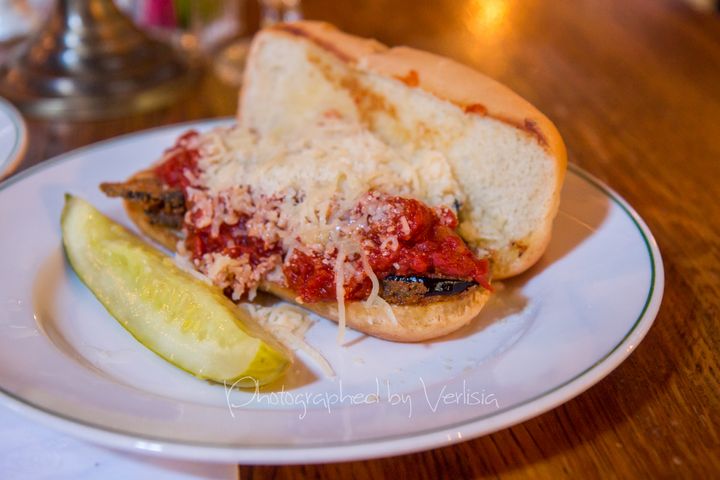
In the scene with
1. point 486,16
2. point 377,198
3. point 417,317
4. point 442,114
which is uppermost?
point 442,114

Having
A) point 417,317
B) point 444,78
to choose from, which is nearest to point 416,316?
point 417,317

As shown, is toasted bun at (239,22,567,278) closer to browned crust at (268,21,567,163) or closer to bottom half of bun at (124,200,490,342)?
browned crust at (268,21,567,163)

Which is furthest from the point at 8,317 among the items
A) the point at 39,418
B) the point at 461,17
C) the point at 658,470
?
the point at 461,17

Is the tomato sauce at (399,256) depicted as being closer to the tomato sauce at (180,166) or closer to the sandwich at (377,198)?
the sandwich at (377,198)

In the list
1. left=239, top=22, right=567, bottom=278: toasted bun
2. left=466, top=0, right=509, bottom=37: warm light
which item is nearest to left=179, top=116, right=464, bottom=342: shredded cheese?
left=239, top=22, right=567, bottom=278: toasted bun

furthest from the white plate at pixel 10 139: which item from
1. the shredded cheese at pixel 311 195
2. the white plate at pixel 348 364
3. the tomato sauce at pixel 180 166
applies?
the shredded cheese at pixel 311 195

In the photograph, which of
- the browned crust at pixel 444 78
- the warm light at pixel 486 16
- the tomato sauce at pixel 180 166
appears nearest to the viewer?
the browned crust at pixel 444 78

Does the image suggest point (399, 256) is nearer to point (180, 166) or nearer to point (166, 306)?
point (166, 306)
